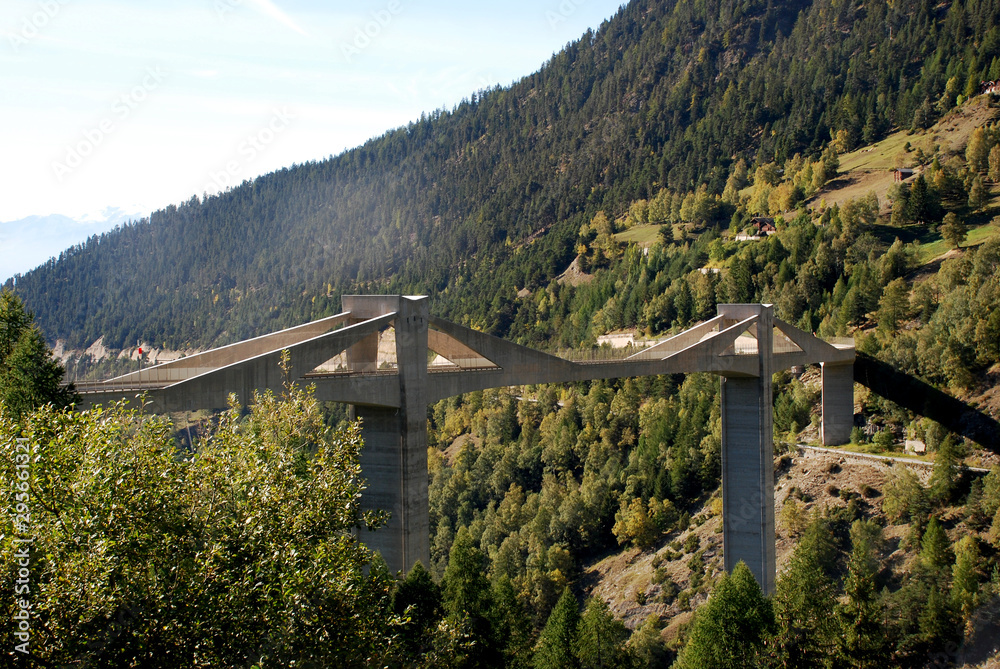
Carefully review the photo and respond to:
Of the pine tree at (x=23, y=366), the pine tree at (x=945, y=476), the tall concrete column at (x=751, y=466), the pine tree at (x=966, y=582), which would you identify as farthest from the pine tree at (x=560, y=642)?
the pine tree at (x=945, y=476)

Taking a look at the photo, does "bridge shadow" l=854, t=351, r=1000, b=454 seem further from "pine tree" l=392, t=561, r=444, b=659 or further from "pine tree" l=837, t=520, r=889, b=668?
"pine tree" l=392, t=561, r=444, b=659

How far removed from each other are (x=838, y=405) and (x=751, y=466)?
43.3ft

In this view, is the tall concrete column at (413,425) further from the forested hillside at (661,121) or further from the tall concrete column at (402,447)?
the forested hillside at (661,121)

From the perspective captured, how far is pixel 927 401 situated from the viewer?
50.6m

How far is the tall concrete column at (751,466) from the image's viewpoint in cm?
4191

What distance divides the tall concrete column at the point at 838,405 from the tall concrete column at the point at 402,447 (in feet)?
111

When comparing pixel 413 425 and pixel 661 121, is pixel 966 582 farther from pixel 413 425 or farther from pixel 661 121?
Answer: pixel 661 121

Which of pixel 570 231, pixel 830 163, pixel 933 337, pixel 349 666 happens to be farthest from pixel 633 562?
pixel 570 231

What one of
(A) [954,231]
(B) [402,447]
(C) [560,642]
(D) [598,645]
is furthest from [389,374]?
(A) [954,231]

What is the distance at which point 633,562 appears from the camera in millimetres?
58812

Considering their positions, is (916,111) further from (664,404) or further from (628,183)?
(664,404)

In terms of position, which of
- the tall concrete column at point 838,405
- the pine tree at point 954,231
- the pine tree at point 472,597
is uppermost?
the pine tree at point 954,231

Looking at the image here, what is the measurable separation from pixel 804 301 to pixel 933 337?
19.1 metres

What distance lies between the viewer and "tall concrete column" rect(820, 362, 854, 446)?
5243 cm
